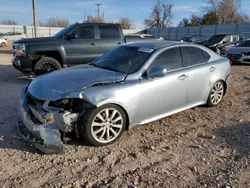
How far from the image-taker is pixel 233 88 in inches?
284

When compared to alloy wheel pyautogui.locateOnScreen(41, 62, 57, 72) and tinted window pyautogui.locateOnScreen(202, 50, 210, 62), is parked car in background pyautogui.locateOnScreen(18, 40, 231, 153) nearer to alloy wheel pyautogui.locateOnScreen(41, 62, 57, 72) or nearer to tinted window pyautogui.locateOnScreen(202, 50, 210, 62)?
tinted window pyautogui.locateOnScreen(202, 50, 210, 62)

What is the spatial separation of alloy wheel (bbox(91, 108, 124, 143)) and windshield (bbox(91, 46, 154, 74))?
2.78ft

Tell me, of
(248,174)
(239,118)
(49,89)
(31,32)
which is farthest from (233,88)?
(31,32)

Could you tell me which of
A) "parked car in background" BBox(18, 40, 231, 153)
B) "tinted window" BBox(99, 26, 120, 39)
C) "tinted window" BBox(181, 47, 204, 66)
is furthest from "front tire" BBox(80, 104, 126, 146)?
"tinted window" BBox(99, 26, 120, 39)

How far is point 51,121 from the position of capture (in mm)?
3395

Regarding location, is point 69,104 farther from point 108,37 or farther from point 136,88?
point 108,37

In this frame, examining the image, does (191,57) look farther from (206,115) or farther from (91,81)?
(91,81)

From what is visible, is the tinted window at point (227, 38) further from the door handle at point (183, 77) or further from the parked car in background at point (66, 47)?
the door handle at point (183, 77)

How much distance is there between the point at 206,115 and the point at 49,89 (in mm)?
3148

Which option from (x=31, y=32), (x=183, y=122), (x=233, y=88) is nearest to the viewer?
(x=183, y=122)

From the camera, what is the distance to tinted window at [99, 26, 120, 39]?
8504mm

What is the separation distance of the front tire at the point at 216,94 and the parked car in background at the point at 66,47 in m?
4.29

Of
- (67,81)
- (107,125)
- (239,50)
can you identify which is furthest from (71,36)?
(239,50)

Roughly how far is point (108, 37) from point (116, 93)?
5374 millimetres
